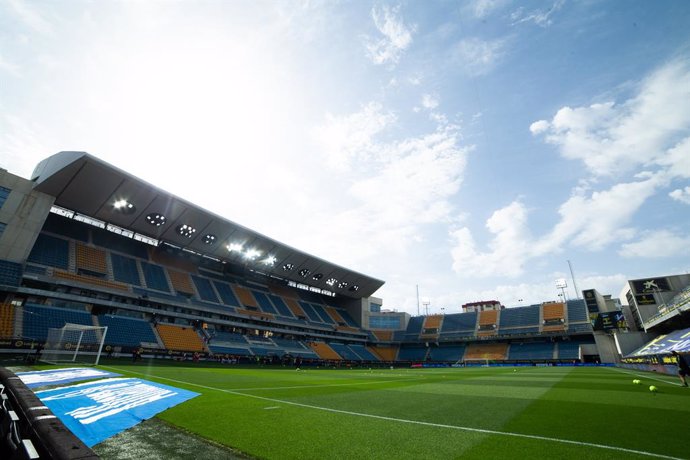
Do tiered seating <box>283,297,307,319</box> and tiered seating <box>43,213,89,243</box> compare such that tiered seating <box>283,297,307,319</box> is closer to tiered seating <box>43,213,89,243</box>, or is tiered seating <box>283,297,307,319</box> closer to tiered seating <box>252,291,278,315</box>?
tiered seating <box>252,291,278,315</box>

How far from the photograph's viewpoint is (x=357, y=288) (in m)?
65.4

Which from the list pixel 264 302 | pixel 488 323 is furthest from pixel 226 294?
pixel 488 323

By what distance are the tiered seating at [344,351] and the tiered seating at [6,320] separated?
131ft

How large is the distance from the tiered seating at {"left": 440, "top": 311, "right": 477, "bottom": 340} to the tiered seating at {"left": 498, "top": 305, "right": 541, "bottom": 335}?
5.62 metres

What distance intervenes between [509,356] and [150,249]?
58859mm

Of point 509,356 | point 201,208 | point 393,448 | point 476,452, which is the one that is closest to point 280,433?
point 393,448

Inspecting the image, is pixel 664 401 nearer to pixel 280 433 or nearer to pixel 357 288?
pixel 280 433

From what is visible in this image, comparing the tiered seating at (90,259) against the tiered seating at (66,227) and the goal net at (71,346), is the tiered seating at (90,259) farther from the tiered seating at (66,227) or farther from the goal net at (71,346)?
the goal net at (71,346)

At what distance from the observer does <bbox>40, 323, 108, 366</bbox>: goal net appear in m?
19.1

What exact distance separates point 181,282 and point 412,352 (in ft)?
154

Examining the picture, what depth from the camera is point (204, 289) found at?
42.4m

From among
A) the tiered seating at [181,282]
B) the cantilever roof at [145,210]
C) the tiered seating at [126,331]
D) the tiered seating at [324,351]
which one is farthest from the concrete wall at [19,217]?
the tiered seating at [324,351]

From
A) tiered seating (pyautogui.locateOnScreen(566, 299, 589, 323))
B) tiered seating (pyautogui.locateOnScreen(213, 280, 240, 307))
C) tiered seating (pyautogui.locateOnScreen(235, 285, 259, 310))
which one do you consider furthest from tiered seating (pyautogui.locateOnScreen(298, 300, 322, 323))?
tiered seating (pyautogui.locateOnScreen(566, 299, 589, 323))

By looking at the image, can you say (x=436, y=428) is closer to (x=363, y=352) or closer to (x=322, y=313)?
(x=322, y=313)
